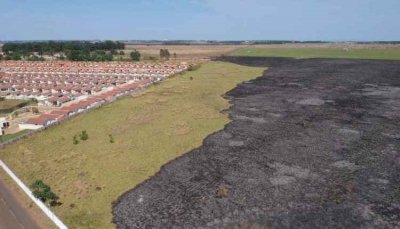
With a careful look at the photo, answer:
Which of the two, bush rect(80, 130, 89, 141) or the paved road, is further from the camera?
bush rect(80, 130, 89, 141)

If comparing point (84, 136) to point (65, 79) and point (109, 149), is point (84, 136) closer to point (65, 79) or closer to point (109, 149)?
point (109, 149)

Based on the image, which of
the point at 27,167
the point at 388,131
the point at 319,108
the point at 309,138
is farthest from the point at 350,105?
the point at 27,167

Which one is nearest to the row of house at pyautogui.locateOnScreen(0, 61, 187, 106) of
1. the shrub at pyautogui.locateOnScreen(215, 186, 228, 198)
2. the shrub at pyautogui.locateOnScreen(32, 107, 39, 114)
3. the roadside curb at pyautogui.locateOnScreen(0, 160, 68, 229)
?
the shrub at pyautogui.locateOnScreen(32, 107, 39, 114)

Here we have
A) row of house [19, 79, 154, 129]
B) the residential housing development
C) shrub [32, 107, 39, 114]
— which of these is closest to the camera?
row of house [19, 79, 154, 129]

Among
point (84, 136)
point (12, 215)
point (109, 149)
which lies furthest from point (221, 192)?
point (84, 136)

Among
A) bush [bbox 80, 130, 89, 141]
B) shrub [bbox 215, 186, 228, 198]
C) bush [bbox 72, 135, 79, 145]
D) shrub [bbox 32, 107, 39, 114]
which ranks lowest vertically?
shrub [bbox 32, 107, 39, 114]

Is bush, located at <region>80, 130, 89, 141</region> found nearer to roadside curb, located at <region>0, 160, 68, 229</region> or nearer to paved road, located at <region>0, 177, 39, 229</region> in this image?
roadside curb, located at <region>0, 160, 68, 229</region>

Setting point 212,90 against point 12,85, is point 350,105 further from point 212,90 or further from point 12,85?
point 12,85

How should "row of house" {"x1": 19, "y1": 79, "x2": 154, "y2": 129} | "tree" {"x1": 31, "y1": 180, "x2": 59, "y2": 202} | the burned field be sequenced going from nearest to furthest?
the burned field < "tree" {"x1": 31, "y1": 180, "x2": 59, "y2": 202} < "row of house" {"x1": 19, "y1": 79, "x2": 154, "y2": 129}

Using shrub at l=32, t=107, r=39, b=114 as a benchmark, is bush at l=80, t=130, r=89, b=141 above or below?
above
